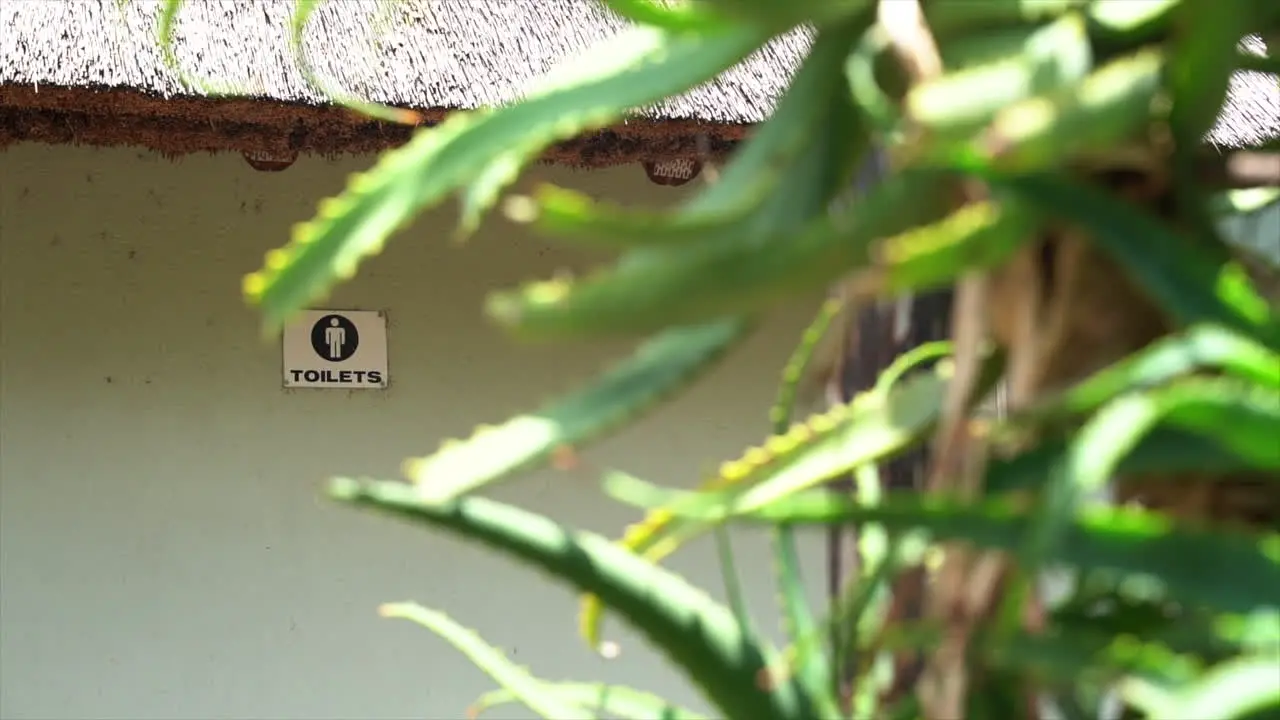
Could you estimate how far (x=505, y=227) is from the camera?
1.76 m

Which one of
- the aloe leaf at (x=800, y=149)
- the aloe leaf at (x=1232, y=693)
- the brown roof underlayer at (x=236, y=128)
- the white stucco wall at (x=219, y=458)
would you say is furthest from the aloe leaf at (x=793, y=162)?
the white stucco wall at (x=219, y=458)

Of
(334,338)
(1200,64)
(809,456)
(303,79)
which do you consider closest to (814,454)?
(809,456)

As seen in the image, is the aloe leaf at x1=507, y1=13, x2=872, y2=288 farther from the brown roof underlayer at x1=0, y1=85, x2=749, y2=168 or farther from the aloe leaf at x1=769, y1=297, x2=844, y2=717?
the brown roof underlayer at x1=0, y1=85, x2=749, y2=168

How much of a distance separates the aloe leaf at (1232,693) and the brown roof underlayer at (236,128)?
4.01 feet

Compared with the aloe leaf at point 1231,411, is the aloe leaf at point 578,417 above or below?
above

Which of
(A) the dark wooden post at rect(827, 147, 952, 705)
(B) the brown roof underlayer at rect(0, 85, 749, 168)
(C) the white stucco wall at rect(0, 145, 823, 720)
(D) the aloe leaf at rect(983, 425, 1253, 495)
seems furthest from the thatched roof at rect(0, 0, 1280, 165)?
(D) the aloe leaf at rect(983, 425, 1253, 495)

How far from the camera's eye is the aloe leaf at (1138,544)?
22 centimetres

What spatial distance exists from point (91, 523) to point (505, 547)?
1568 millimetres

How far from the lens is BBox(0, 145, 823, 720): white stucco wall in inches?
64.4

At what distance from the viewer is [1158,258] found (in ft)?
0.73

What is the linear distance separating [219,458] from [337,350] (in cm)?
22

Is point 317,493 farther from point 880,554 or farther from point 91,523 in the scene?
→ point 880,554

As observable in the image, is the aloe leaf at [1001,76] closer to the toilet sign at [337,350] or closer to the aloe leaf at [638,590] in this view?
the aloe leaf at [638,590]

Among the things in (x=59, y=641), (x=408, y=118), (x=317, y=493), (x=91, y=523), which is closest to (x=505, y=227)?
(x=317, y=493)
